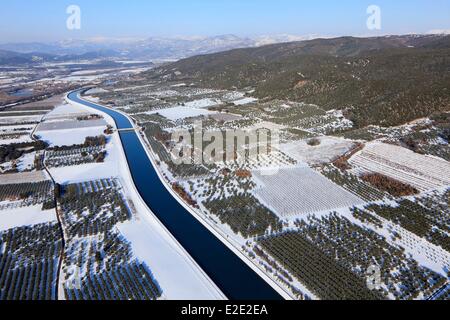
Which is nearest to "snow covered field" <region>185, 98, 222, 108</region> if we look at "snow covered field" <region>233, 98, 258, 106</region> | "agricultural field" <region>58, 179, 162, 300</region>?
"snow covered field" <region>233, 98, 258, 106</region>

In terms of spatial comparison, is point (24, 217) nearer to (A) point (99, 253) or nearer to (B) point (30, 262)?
(B) point (30, 262)

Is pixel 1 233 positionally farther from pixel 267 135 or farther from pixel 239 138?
pixel 267 135

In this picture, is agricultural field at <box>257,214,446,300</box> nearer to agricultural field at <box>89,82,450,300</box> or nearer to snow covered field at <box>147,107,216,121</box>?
agricultural field at <box>89,82,450,300</box>

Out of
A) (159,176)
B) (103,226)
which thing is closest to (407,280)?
(103,226)

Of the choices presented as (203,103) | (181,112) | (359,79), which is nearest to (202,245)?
(181,112)

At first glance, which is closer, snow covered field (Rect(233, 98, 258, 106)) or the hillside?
the hillside
